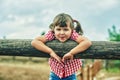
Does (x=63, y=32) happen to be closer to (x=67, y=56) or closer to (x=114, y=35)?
(x=67, y=56)

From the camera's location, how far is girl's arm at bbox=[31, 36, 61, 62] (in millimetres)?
4988

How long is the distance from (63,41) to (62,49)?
87mm

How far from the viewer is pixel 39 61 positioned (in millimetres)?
34938

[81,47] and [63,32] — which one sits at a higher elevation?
[63,32]

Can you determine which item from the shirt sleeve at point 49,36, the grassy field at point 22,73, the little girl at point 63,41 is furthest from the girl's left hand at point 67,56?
the grassy field at point 22,73

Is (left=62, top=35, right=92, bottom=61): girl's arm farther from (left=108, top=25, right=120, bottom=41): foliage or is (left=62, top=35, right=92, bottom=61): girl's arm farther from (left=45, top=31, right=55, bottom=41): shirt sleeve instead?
(left=108, top=25, right=120, bottom=41): foliage

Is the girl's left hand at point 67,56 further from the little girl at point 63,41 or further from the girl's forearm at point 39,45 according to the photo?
the girl's forearm at point 39,45

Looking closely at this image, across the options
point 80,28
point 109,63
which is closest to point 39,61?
point 109,63

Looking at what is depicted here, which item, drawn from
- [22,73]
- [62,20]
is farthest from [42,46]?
[22,73]

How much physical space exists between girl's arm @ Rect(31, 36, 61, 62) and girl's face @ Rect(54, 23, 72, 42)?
0.15 m

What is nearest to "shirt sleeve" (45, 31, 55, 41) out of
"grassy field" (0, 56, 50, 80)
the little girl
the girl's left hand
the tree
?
the little girl

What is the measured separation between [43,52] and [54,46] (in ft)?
0.50

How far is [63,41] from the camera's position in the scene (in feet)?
16.5

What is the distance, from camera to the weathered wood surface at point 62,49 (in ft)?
16.3
